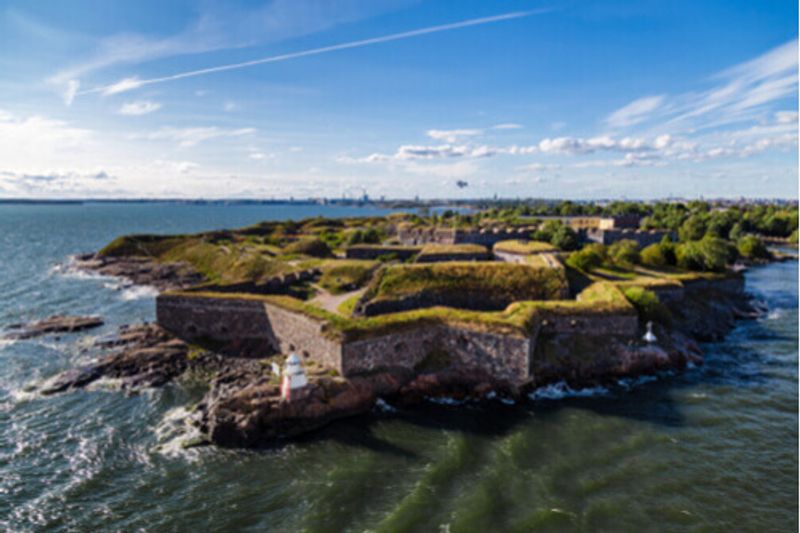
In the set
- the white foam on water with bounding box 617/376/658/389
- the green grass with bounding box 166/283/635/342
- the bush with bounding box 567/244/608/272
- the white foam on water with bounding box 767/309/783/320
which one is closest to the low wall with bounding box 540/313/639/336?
the green grass with bounding box 166/283/635/342

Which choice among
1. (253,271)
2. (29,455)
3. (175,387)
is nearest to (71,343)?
(175,387)

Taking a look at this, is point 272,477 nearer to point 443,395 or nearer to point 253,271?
point 443,395

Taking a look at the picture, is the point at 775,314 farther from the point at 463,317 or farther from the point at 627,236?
the point at 463,317

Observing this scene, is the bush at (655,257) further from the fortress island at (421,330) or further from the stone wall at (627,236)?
Result: the stone wall at (627,236)

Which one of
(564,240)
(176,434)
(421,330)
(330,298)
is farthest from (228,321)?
(564,240)

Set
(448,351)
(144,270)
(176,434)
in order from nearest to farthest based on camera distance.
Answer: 1. (176,434)
2. (448,351)
3. (144,270)

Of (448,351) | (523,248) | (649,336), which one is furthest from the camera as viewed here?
(523,248)

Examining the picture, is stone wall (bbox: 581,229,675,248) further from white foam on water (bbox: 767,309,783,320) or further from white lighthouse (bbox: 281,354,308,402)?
white lighthouse (bbox: 281,354,308,402)
